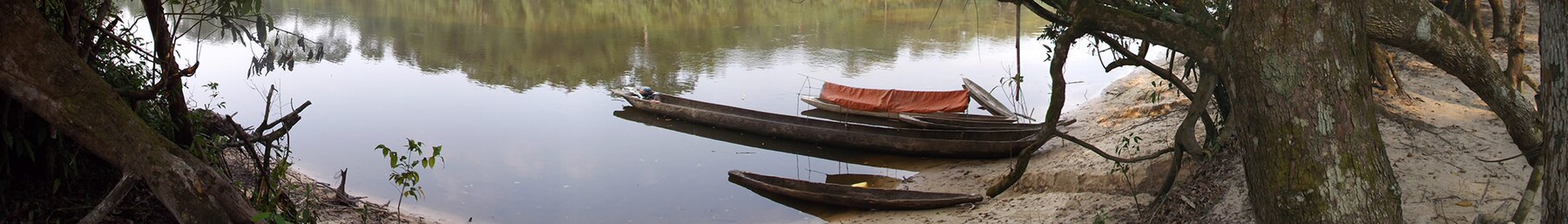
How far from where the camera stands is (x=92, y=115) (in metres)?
3.98

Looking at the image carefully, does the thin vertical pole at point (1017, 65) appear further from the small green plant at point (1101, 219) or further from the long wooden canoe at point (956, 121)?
the small green plant at point (1101, 219)

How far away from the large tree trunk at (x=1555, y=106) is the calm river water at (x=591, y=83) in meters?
4.43

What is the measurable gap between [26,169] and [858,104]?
365 inches

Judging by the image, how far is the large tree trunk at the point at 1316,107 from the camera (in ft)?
12.6

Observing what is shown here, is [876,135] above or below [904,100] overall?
below

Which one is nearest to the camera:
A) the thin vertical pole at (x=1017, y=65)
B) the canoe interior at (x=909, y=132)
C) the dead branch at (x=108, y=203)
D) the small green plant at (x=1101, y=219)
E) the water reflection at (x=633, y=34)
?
the dead branch at (x=108, y=203)

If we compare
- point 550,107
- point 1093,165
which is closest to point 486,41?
point 550,107

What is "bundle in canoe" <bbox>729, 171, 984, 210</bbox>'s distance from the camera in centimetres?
794

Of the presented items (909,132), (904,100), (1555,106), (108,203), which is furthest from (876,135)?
(1555,106)

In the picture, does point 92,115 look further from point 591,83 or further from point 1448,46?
point 591,83

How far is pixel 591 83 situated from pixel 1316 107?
1264cm

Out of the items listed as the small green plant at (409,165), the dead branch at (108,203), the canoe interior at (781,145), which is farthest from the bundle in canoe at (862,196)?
the dead branch at (108,203)

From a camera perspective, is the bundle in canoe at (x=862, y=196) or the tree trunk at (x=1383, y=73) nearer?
the bundle in canoe at (x=862, y=196)

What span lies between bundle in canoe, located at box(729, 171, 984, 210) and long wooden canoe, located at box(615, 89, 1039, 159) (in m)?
2.00
